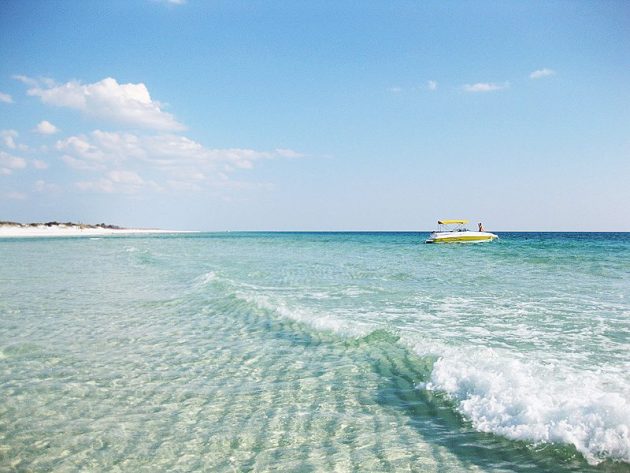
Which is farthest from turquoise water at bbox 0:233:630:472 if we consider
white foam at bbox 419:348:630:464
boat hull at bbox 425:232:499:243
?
boat hull at bbox 425:232:499:243

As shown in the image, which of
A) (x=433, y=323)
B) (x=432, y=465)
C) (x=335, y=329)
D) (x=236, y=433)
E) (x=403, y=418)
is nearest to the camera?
(x=432, y=465)

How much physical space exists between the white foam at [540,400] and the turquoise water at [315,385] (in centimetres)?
2

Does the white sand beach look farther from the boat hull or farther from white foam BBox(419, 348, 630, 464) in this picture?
white foam BBox(419, 348, 630, 464)

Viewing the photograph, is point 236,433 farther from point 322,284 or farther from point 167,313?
point 322,284

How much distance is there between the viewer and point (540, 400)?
Answer: 5922 mm

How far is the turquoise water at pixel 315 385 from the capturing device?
16.0ft

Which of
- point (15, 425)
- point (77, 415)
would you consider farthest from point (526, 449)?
point (15, 425)

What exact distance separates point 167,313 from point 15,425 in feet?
25.3

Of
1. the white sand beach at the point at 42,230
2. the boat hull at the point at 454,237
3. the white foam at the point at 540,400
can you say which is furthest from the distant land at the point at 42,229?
the white foam at the point at 540,400

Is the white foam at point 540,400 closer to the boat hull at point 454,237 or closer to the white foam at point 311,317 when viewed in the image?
the white foam at point 311,317

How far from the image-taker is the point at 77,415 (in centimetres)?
592

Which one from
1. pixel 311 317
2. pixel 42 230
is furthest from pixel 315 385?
pixel 42 230

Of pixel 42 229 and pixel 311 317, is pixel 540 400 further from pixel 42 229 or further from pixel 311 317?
pixel 42 229

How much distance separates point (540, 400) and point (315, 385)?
10.9 feet
